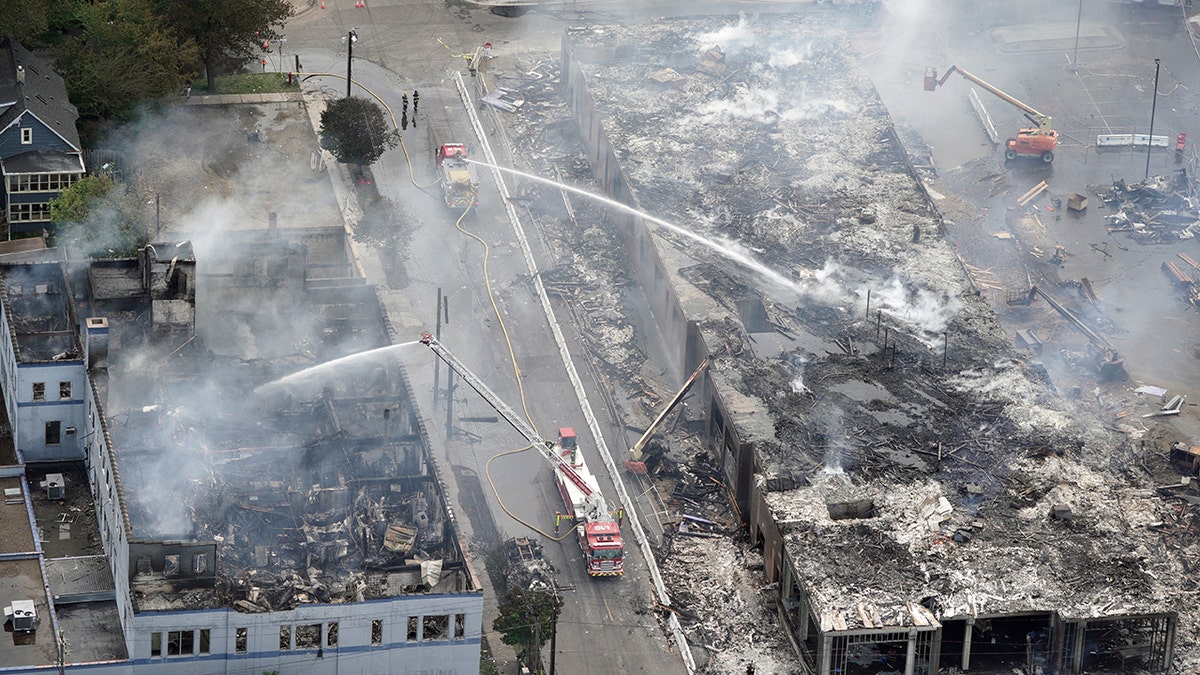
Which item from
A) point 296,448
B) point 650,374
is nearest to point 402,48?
point 650,374

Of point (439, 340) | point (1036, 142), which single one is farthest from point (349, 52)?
point (1036, 142)

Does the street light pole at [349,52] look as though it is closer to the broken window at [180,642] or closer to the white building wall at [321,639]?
the white building wall at [321,639]

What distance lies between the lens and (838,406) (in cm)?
9769

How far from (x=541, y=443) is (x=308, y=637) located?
70.7 feet

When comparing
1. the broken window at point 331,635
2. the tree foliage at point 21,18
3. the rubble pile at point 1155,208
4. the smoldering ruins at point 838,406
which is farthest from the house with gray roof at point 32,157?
the rubble pile at point 1155,208

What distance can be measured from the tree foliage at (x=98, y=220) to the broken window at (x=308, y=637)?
34881 mm

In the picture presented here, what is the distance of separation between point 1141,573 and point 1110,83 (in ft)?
A: 199

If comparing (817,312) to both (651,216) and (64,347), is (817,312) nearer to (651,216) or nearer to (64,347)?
(651,216)

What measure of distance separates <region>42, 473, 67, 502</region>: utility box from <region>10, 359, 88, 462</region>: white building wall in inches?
80.4

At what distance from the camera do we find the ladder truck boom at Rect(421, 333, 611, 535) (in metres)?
94.1

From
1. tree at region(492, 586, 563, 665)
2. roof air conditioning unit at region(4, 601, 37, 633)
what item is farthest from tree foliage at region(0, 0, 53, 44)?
tree at region(492, 586, 563, 665)

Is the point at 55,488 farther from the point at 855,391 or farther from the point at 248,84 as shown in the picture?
the point at 248,84

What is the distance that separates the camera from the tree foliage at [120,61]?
393 ft

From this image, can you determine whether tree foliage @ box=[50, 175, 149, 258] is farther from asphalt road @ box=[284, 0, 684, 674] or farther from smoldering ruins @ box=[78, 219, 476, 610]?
asphalt road @ box=[284, 0, 684, 674]
